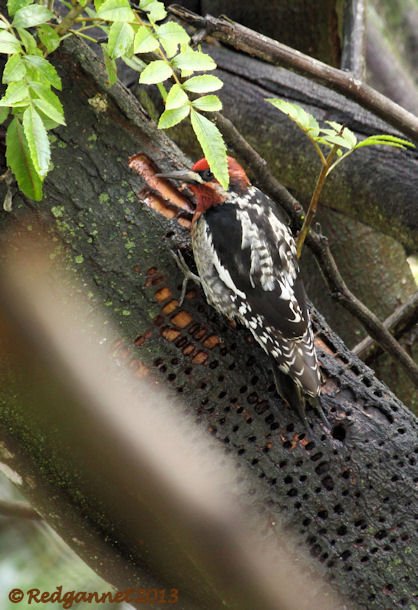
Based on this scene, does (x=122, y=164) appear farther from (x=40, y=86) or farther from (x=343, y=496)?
(x=343, y=496)

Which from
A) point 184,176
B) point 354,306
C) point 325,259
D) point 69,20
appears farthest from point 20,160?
point 354,306

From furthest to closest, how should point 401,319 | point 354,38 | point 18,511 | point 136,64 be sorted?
1. point 354,38
2. point 401,319
3. point 18,511
4. point 136,64

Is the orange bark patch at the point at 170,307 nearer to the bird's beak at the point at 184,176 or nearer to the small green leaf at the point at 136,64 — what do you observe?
the bird's beak at the point at 184,176

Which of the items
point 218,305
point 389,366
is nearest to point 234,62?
point 389,366

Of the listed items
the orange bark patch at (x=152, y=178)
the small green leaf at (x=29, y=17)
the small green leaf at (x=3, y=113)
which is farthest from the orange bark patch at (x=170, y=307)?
the small green leaf at (x=29, y=17)

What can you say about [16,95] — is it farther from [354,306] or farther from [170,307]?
[354,306]

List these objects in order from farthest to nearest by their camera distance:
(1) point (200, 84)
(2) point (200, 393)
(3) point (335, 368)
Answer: (3) point (335, 368), (2) point (200, 393), (1) point (200, 84)

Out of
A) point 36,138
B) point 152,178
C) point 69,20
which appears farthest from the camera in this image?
point 152,178
